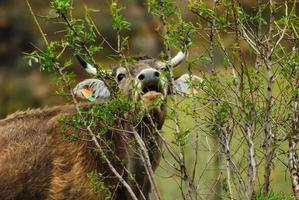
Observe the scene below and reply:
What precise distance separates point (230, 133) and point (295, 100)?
0.60 meters

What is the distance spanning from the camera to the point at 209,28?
6266 mm

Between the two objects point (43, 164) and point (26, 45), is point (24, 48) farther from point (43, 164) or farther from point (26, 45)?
point (43, 164)

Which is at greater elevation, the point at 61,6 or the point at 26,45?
the point at 26,45

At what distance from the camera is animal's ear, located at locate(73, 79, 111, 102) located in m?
8.34

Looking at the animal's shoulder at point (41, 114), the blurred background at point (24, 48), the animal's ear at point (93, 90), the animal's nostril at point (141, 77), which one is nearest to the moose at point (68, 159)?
the animal's ear at point (93, 90)

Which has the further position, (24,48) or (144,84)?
(24,48)

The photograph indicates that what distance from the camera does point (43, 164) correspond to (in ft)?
27.3

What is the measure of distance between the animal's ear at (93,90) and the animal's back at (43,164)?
30cm

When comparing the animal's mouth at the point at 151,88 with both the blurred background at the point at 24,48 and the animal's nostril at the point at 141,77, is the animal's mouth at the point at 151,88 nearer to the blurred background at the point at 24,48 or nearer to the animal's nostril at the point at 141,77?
the animal's nostril at the point at 141,77

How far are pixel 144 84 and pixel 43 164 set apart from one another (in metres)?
1.54

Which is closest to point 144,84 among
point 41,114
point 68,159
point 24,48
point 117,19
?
point 68,159

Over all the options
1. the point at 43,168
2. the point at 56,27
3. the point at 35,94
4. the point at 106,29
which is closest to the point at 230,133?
the point at 43,168

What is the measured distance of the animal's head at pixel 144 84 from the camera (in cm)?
714

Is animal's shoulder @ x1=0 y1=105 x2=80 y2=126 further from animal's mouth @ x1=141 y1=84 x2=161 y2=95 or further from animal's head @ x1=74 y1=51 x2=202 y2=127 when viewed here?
animal's mouth @ x1=141 y1=84 x2=161 y2=95
